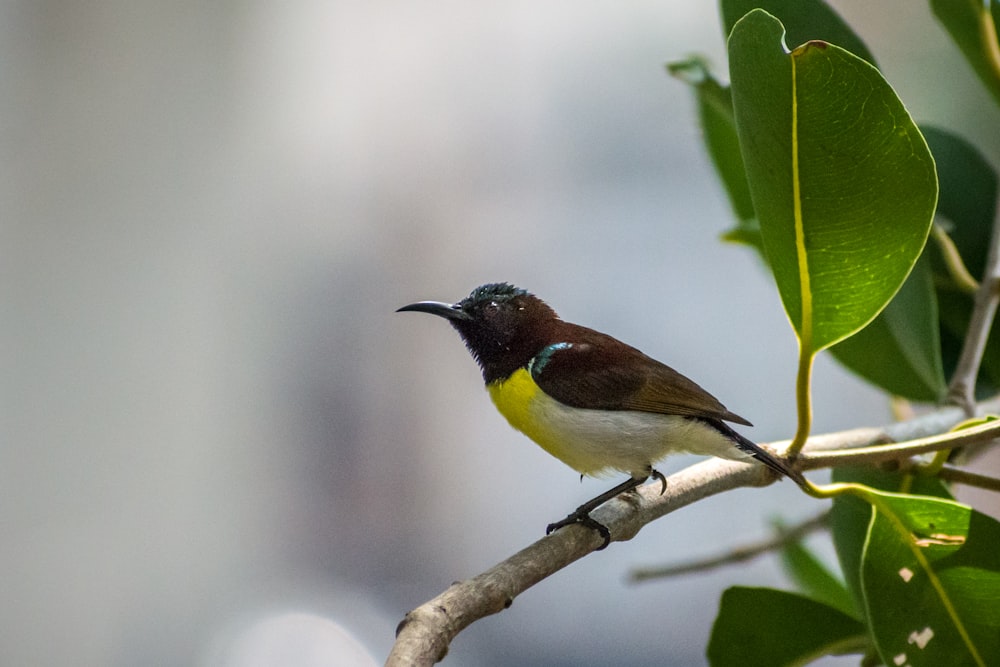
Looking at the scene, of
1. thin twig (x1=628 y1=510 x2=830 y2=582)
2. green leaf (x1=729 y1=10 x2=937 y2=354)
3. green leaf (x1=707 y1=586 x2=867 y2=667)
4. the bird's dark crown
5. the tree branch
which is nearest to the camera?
the tree branch

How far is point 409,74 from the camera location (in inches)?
107

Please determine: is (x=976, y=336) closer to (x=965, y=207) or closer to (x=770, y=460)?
(x=965, y=207)

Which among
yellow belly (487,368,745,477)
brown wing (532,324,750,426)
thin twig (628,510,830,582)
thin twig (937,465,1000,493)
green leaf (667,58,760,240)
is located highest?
green leaf (667,58,760,240)

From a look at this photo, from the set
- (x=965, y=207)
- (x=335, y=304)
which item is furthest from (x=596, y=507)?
(x=335, y=304)

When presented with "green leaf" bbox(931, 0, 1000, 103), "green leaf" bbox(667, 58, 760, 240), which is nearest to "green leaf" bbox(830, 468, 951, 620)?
"green leaf" bbox(667, 58, 760, 240)

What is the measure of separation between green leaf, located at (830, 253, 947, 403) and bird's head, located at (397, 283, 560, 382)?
318 millimetres

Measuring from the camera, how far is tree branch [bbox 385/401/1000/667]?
481 millimetres

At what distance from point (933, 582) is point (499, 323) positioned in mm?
476

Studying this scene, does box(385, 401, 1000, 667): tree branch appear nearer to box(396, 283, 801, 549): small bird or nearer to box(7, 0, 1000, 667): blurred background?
box(396, 283, 801, 549): small bird

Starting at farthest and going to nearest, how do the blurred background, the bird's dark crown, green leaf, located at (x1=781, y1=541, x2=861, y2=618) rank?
the blurred background < green leaf, located at (x1=781, y1=541, x2=861, y2=618) < the bird's dark crown

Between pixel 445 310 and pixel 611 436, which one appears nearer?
pixel 611 436

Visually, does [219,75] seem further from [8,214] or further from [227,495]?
[227,495]

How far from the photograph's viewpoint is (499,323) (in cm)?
97

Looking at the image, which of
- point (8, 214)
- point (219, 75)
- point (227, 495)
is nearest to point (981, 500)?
point (227, 495)
